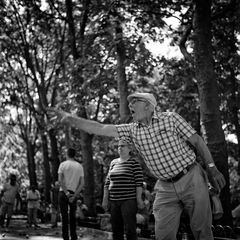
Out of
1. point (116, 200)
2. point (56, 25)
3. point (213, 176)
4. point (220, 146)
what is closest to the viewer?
point (213, 176)

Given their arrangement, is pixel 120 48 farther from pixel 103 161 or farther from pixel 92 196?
pixel 103 161

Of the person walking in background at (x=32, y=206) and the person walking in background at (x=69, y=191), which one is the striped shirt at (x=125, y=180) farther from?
the person walking in background at (x=32, y=206)

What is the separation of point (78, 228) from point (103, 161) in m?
21.2

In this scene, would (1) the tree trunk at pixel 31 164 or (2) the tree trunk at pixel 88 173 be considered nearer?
(2) the tree trunk at pixel 88 173

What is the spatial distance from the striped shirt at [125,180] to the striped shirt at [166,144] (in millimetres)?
2600

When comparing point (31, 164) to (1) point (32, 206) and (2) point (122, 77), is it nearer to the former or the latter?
(1) point (32, 206)

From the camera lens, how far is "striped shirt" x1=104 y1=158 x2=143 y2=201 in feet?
23.9

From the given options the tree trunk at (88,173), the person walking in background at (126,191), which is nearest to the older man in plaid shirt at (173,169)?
the person walking in background at (126,191)

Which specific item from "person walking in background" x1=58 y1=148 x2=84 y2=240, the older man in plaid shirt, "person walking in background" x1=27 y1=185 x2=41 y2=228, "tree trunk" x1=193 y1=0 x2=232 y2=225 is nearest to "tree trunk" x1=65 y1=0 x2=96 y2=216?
"person walking in background" x1=27 y1=185 x2=41 y2=228

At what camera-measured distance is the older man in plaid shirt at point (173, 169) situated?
4504 millimetres

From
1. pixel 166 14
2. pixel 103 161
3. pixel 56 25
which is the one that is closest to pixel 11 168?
pixel 103 161

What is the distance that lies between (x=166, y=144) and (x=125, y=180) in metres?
2.82

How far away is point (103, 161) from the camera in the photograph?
115 feet

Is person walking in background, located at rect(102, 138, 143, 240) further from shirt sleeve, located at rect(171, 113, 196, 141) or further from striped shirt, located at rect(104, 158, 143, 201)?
shirt sleeve, located at rect(171, 113, 196, 141)
